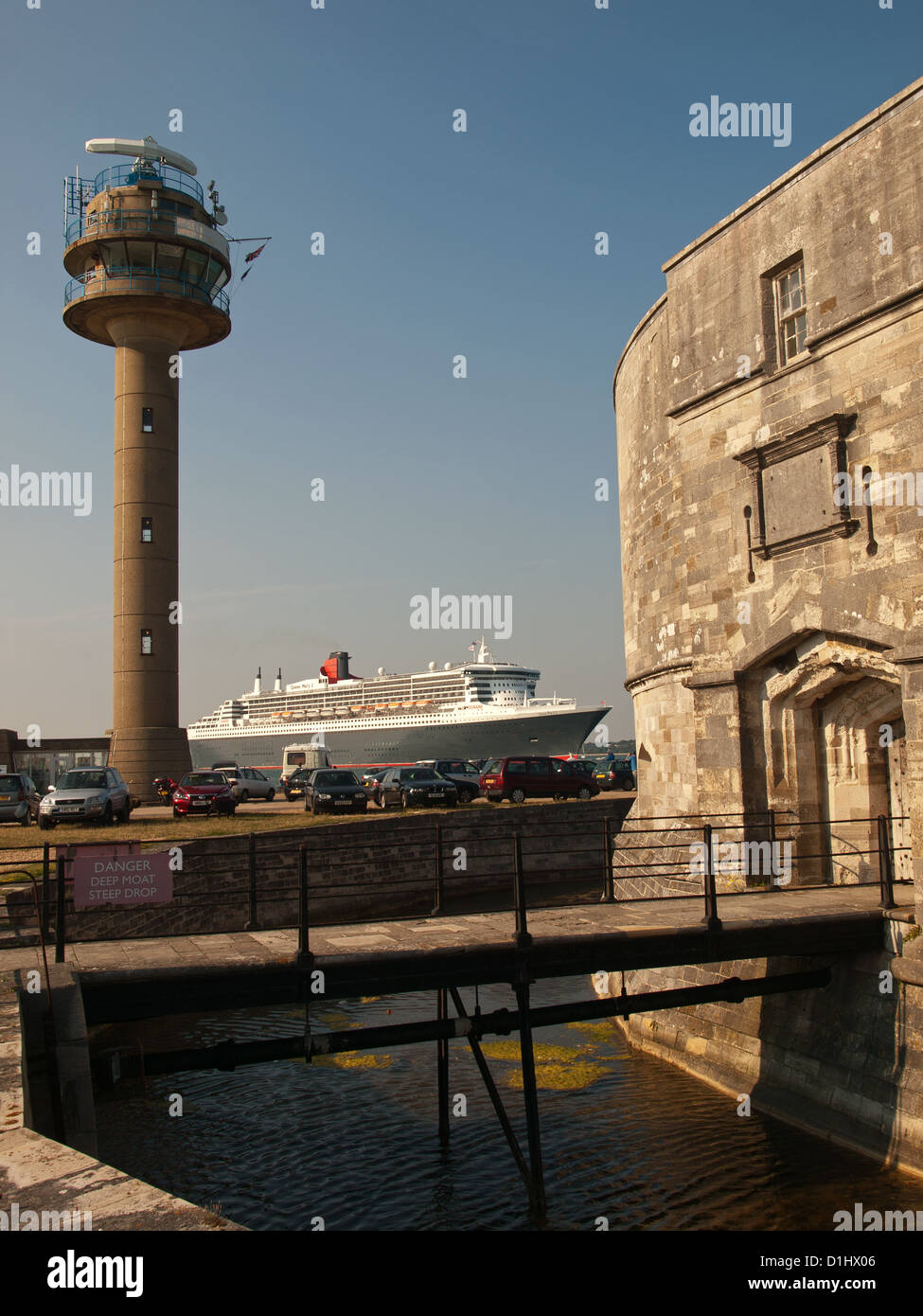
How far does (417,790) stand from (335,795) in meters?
3.00

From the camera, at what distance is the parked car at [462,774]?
33.0m

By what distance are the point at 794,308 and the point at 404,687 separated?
2917 inches

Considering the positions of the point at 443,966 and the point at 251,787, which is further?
the point at 251,787

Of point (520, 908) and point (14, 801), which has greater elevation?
point (14, 801)

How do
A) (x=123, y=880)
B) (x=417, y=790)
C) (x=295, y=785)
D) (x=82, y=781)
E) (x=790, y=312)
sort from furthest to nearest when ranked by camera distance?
(x=295, y=785) < (x=417, y=790) < (x=82, y=781) < (x=790, y=312) < (x=123, y=880)

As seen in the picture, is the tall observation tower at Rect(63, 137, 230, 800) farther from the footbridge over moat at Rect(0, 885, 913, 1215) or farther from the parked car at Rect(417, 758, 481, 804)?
the footbridge over moat at Rect(0, 885, 913, 1215)

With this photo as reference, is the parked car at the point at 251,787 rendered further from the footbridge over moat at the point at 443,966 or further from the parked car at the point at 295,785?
the footbridge over moat at the point at 443,966

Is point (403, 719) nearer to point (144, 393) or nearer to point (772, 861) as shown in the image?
point (144, 393)

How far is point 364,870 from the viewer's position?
78.0 feet

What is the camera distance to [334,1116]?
40.2 ft

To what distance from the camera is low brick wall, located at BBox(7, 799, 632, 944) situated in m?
16.4

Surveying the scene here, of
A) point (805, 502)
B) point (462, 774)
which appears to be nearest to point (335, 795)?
point (462, 774)
